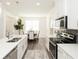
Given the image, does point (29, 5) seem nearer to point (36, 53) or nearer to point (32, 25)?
point (36, 53)

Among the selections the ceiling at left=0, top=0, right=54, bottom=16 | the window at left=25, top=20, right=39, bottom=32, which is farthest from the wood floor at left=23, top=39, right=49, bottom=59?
the window at left=25, top=20, right=39, bottom=32

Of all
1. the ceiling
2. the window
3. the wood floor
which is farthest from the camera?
the window

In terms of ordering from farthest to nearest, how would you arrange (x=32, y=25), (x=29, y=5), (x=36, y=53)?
1. (x=32, y=25)
2. (x=29, y=5)
3. (x=36, y=53)

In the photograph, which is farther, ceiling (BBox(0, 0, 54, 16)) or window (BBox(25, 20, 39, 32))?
window (BBox(25, 20, 39, 32))

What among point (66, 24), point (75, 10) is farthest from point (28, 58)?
point (75, 10)

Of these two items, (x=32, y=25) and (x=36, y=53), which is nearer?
(x=36, y=53)

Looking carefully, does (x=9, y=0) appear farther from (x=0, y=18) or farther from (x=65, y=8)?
(x=65, y=8)

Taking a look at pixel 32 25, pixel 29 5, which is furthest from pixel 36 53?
pixel 32 25

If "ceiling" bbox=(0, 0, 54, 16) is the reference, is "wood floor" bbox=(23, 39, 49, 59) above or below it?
below

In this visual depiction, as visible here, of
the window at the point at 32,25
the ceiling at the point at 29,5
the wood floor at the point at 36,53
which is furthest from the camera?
the window at the point at 32,25

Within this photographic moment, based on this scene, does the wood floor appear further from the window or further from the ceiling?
the window

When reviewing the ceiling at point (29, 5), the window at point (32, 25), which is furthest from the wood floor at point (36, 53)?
the window at point (32, 25)

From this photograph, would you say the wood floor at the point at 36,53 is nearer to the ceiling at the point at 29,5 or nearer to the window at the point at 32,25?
the ceiling at the point at 29,5

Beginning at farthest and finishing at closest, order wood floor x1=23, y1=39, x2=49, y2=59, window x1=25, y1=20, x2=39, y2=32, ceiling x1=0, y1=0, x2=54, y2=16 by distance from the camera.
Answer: window x1=25, y1=20, x2=39, y2=32 → ceiling x1=0, y1=0, x2=54, y2=16 → wood floor x1=23, y1=39, x2=49, y2=59
